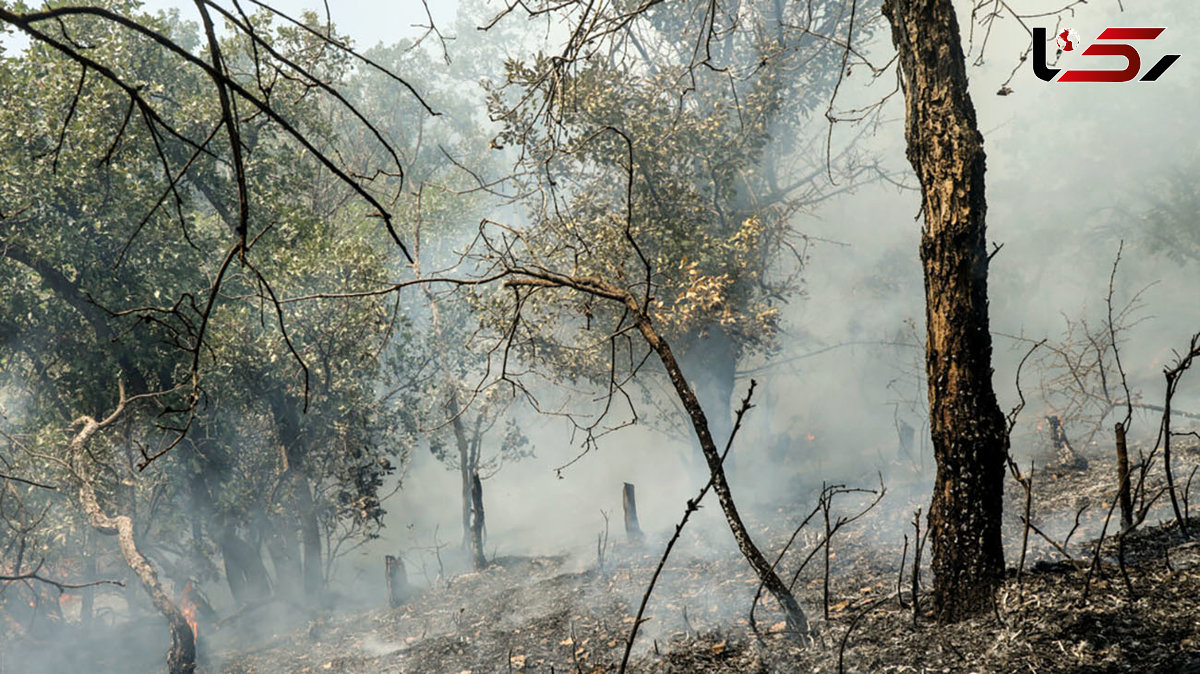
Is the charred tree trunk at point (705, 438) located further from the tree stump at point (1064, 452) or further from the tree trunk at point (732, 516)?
the tree stump at point (1064, 452)

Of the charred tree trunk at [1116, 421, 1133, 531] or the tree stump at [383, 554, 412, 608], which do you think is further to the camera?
the tree stump at [383, 554, 412, 608]

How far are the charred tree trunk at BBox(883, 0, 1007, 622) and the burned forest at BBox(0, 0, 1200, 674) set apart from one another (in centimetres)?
2

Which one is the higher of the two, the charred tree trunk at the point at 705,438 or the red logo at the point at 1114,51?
the red logo at the point at 1114,51

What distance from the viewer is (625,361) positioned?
13594 mm

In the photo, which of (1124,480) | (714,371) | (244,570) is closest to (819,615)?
(1124,480)

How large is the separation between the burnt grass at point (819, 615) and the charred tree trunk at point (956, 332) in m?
0.22

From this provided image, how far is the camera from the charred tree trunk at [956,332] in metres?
3.78

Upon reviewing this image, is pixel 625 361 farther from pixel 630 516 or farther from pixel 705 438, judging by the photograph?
pixel 705 438

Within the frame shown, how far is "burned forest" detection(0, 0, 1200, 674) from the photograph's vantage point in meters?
3.83

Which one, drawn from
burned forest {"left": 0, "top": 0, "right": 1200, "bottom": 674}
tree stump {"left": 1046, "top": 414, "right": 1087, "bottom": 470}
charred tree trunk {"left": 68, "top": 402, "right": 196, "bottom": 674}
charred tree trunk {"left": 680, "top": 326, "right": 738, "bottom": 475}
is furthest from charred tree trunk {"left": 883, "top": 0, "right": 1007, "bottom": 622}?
charred tree trunk {"left": 680, "top": 326, "right": 738, "bottom": 475}

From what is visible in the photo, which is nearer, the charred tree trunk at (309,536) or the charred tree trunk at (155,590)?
the charred tree trunk at (155,590)

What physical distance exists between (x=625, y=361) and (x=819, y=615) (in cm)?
851

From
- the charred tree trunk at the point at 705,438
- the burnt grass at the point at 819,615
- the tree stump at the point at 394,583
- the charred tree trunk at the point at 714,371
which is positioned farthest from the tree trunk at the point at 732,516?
the charred tree trunk at the point at 714,371

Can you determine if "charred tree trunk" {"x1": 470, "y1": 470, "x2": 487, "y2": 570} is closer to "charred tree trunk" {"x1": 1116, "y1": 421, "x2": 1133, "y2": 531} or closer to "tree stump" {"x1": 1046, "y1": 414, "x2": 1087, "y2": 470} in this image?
"tree stump" {"x1": 1046, "y1": 414, "x2": 1087, "y2": 470}
